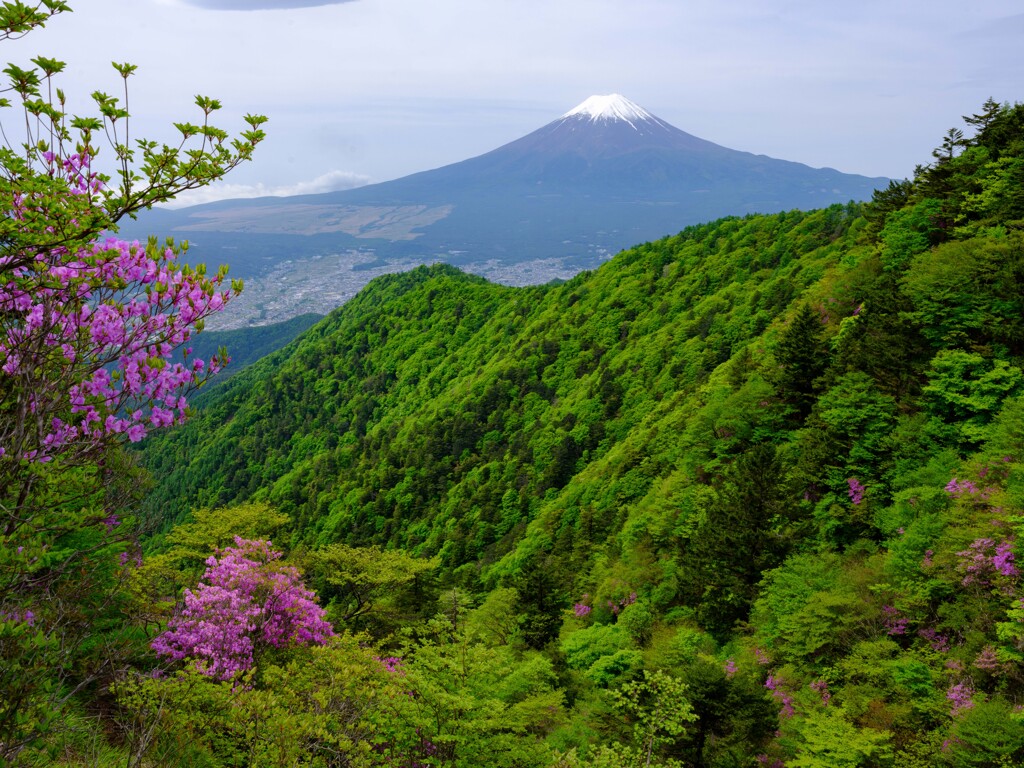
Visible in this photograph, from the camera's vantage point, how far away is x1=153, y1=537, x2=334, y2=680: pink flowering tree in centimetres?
1595

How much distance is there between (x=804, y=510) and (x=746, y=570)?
268 centimetres

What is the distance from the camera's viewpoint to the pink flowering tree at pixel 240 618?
628 inches

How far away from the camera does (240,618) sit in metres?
16.5

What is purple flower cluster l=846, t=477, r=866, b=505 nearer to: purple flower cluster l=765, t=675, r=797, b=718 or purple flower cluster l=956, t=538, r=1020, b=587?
purple flower cluster l=956, t=538, r=1020, b=587

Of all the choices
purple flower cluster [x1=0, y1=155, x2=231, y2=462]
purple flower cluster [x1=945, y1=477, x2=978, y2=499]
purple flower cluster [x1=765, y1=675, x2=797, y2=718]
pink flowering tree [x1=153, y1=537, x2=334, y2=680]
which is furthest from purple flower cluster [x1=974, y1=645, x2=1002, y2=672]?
pink flowering tree [x1=153, y1=537, x2=334, y2=680]

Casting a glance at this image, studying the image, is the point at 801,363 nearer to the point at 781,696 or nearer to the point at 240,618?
the point at 781,696

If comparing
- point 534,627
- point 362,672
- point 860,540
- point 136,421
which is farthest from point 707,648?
point 136,421

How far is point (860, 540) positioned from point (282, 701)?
51.0ft

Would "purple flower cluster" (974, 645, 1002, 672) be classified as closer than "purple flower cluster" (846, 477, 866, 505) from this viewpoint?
Yes

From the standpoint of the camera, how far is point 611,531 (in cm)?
2823

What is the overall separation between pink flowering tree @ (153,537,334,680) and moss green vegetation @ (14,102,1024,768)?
2.69 feet

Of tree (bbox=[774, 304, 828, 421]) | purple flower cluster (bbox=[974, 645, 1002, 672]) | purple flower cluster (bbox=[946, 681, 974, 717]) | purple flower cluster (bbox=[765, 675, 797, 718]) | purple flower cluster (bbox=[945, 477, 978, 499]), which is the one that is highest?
tree (bbox=[774, 304, 828, 421])

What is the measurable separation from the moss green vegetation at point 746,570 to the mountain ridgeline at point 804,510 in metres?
0.09

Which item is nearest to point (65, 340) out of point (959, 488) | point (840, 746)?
point (840, 746)
